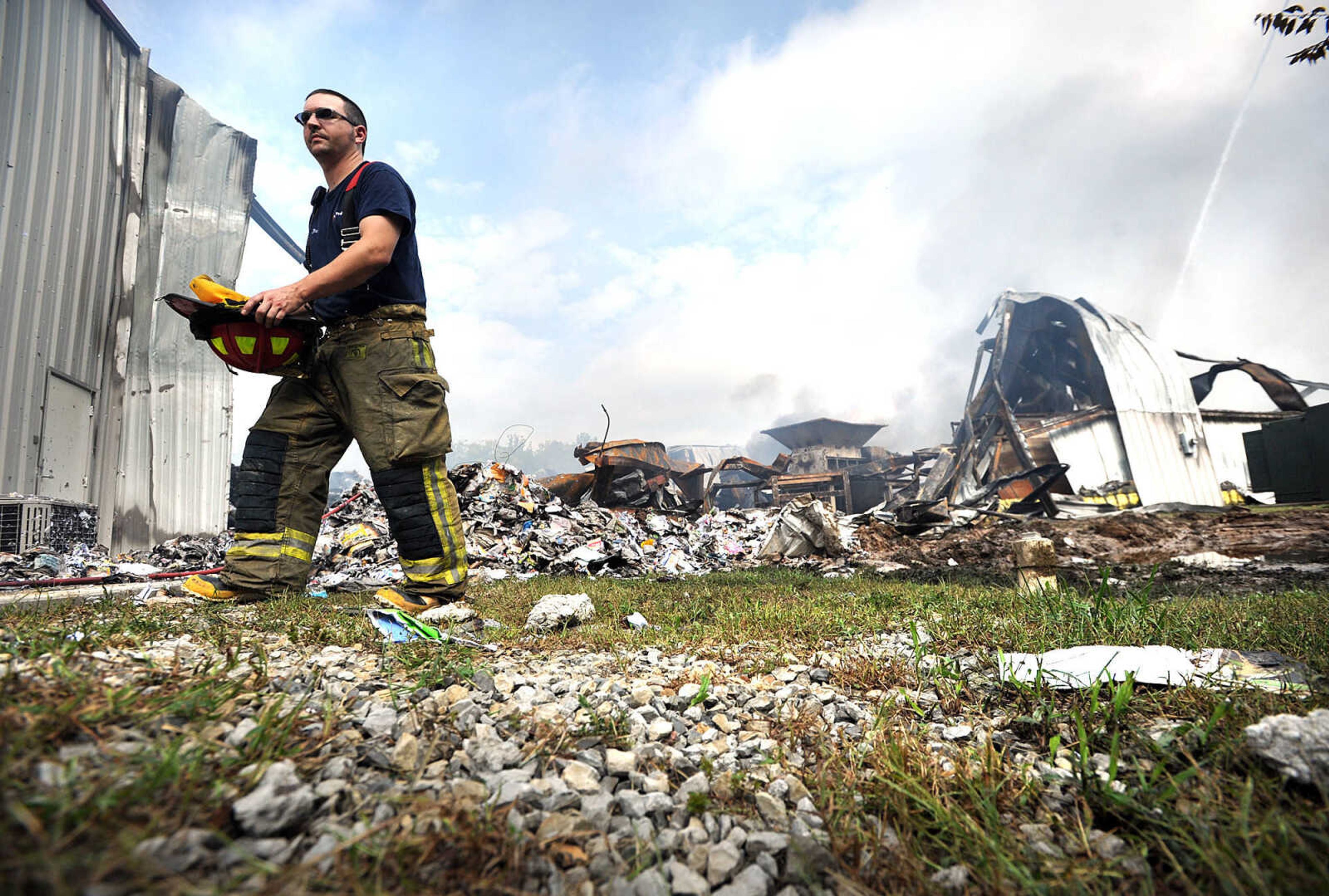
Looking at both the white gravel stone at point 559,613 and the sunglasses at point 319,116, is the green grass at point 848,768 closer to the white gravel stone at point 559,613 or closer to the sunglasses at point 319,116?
the white gravel stone at point 559,613

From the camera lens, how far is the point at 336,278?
7.90ft

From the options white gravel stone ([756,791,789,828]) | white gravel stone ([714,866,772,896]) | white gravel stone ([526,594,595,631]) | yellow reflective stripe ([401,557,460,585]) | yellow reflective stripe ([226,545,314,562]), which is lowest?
white gravel stone ([714,866,772,896])

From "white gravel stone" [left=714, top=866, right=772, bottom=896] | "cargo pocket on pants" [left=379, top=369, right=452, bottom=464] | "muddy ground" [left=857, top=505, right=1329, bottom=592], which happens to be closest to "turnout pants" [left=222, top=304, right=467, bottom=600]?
"cargo pocket on pants" [left=379, top=369, right=452, bottom=464]

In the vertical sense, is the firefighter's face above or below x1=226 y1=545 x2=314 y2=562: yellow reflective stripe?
above

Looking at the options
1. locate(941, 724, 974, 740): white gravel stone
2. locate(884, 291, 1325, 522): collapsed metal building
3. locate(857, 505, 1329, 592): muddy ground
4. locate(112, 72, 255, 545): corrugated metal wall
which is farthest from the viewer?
locate(884, 291, 1325, 522): collapsed metal building

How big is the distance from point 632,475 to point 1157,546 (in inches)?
316

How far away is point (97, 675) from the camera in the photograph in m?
1.02

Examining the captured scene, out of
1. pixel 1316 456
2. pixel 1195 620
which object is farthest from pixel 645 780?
pixel 1316 456

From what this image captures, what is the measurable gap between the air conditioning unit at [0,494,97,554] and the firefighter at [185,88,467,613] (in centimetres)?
389

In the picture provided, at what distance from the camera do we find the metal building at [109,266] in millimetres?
5094

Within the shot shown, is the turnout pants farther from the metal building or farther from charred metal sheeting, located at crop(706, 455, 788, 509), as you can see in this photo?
charred metal sheeting, located at crop(706, 455, 788, 509)

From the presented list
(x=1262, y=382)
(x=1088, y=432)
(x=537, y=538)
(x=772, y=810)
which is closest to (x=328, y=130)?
(x=772, y=810)

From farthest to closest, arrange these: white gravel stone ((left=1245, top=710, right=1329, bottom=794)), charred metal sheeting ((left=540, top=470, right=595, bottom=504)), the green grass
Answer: charred metal sheeting ((left=540, top=470, right=595, bottom=504)) → white gravel stone ((left=1245, top=710, right=1329, bottom=794)) → the green grass

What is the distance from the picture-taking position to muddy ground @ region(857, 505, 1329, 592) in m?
4.77
